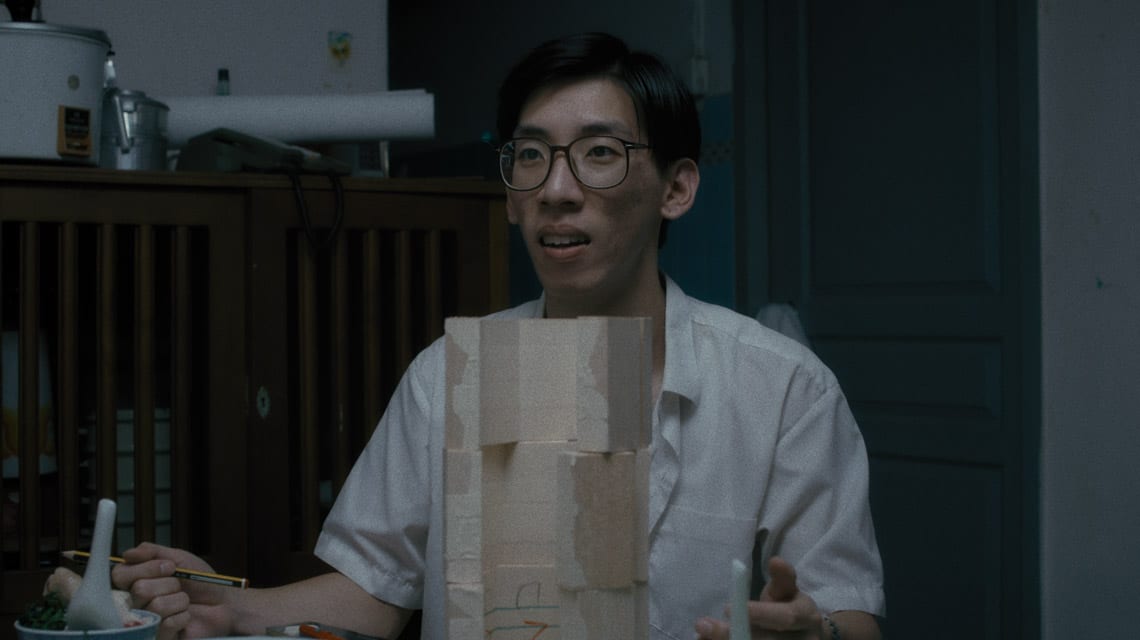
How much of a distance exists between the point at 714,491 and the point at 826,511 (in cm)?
12

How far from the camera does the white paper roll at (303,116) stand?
1.88 meters

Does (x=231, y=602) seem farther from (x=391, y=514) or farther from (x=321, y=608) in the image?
(x=391, y=514)

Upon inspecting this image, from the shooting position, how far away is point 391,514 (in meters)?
1.29

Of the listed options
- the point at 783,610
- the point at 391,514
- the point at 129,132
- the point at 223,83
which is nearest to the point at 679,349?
the point at 391,514

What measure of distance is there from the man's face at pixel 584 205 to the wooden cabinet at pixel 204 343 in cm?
62

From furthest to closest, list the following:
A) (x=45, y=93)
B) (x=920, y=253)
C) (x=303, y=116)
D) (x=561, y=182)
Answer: (x=920, y=253) < (x=303, y=116) < (x=45, y=93) < (x=561, y=182)

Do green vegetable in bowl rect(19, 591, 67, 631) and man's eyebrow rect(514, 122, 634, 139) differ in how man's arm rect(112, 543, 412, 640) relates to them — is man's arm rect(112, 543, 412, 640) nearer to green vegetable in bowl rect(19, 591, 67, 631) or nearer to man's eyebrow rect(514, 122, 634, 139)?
green vegetable in bowl rect(19, 591, 67, 631)

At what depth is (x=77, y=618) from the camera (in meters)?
0.80

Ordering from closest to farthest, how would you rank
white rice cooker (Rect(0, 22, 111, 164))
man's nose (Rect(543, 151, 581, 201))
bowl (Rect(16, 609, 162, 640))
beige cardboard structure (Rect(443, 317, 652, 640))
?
1. beige cardboard structure (Rect(443, 317, 652, 640))
2. bowl (Rect(16, 609, 162, 640))
3. man's nose (Rect(543, 151, 581, 201))
4. white rice cooker (Rect(0, 22, 111, 164))

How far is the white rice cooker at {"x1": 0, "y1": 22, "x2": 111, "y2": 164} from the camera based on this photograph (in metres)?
1.61

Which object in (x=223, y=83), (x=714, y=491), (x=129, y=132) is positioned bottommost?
(x=714, y=491)

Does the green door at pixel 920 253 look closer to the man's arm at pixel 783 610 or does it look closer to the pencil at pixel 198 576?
the man's arm at pixel 783 610

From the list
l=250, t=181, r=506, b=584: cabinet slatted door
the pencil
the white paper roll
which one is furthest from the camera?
the white paper roll

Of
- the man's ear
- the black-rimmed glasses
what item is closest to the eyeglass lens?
the black-rimmed glasses
